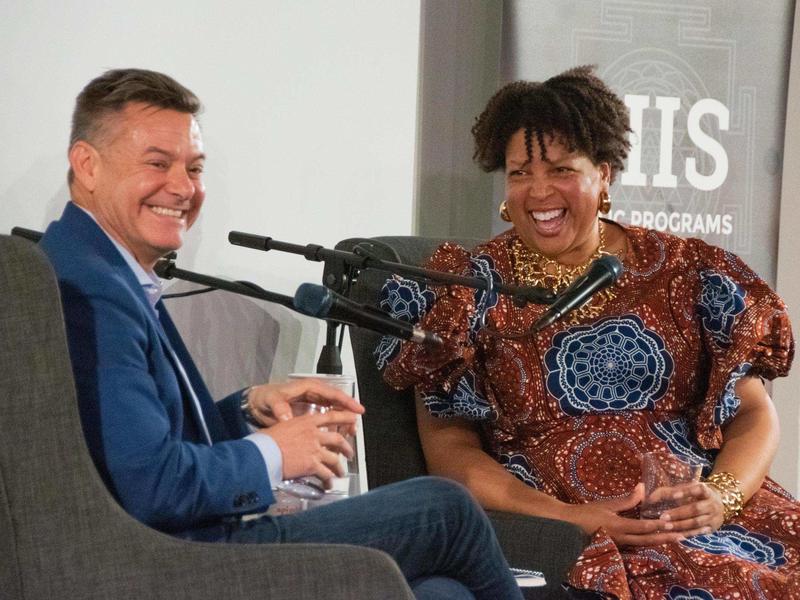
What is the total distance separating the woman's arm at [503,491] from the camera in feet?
7.99

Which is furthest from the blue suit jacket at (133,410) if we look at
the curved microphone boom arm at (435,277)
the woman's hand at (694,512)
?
the woman's hand at (694,512)

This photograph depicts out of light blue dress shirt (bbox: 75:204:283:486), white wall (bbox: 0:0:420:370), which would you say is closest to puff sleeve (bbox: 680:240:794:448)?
white wall (bbox: 0:0:420:370)

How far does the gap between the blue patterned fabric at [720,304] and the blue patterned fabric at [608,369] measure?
5.2 inches

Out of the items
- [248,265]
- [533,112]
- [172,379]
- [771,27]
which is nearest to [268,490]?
[172,379]

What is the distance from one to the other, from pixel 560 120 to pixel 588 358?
58 centimetres

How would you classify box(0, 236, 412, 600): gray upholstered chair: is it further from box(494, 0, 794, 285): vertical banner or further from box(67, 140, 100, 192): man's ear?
box(494, 0, 794, 285): vertical banner

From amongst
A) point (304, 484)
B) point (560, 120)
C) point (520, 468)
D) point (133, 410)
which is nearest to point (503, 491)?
point (520, 468)

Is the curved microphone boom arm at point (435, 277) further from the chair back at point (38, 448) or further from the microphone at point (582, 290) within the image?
the chair back at point (38, 448)

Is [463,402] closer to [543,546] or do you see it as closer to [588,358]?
[588,358]

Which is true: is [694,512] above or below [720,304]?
below

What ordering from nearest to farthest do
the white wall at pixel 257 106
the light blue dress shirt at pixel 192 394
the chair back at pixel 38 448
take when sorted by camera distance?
the chair back at pixel 38 448
the light blue dress shirt at pixel 192 394
the white wall at pixel 257 106

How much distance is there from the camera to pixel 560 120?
9.54ft

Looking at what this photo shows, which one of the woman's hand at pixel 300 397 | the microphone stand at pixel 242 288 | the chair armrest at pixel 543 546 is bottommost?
the chair armrest at pixel 543 546

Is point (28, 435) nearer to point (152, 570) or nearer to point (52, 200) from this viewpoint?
point (152, 570)
